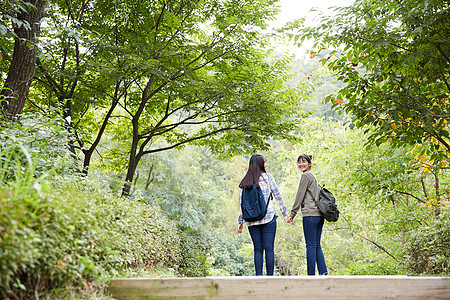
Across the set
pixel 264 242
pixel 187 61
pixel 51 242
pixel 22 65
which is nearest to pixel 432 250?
pixel 264 242

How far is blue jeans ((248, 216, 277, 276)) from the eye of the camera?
14.1ft

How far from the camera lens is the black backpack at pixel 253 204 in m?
4.26

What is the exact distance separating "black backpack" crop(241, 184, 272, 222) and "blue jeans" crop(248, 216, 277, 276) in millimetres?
172

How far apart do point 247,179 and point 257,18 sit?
385 centimetres

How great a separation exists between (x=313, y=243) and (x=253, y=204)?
3.05ft

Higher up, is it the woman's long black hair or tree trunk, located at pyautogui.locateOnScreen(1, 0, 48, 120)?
tree trunk, located at pyautogui.locateOnScreen(1, 0, 48, 120)

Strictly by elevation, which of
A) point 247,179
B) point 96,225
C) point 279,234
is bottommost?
point 279,234

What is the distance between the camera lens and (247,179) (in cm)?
452

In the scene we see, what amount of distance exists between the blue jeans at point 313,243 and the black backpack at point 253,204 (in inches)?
25.1

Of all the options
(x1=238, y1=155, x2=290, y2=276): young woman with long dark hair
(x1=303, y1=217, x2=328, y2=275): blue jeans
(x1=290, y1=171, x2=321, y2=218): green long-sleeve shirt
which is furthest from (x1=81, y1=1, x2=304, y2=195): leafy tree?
(x1=303, y1=217, x2=328, y2=275): blue jeans

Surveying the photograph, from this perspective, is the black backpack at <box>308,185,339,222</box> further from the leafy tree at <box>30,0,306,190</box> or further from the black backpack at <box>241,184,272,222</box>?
the leafy tree at <box>30,0,306,190</box>

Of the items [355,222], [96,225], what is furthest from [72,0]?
[355,222]

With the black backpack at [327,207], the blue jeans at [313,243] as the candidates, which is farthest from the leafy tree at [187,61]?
the blue jeans at [313,243]

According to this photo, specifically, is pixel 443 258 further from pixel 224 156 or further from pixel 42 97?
pixel 42 97
